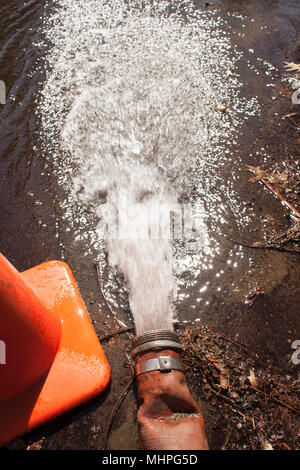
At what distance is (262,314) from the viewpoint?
85.5 inches

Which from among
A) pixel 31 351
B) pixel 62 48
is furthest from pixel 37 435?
pixel 62 48

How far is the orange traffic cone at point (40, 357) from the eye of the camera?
1.41m

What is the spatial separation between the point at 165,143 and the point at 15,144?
168 cm

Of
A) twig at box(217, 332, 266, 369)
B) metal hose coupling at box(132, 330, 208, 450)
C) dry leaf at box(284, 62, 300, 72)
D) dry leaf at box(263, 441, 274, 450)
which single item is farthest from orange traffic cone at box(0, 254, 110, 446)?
dry leaf at box(284, 62, 300, 72)

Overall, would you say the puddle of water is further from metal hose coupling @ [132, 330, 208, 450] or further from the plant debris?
metal hose coupling @ [132, 330, 208, 450]

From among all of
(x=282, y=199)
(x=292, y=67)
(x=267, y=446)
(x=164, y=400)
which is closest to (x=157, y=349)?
(x=164, y=400)

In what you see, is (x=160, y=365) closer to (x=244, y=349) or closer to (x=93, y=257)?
(x=244, y=349)

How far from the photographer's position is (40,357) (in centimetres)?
163

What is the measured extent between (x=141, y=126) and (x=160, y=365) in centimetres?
261

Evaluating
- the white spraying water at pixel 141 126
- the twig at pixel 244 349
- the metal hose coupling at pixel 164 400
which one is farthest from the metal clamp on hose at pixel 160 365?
the twig at pixel 244 349

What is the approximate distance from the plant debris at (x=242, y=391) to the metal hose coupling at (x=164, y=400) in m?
0.28

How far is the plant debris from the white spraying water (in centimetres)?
35

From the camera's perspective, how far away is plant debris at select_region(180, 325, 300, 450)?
5.68 feet

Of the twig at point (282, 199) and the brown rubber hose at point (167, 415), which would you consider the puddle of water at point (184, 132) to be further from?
the brown rubber hose at point (167, 415)
